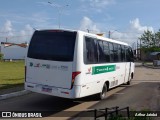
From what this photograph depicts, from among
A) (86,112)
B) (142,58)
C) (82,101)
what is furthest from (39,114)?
(142,58)

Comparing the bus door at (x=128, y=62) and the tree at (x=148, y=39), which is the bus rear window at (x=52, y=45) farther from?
the tree at (x=148, y=39)

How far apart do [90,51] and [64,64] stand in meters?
1.45

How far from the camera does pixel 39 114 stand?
1077 cm

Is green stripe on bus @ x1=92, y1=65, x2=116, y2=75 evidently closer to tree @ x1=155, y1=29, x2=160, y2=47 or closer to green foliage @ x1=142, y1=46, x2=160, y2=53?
tree @ x1=155, y1=29, x2=160, y2=47

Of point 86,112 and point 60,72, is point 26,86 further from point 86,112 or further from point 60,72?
point 86,112

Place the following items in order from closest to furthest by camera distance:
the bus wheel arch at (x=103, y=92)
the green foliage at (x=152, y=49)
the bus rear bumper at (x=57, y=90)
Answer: the bus rear bumper at (x=57, y=90)
the bus wheel arch at (x=103, y=92)
the green foliage at (x=152, y=49)

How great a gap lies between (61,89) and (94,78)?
186cm

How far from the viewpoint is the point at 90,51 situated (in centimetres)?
1266

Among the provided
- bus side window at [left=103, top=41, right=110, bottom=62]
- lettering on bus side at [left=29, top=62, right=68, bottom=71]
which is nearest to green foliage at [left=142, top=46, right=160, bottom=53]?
bus side window at [left=103, top=41, right=110, bottom=62]

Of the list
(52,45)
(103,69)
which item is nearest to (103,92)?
(103,69)

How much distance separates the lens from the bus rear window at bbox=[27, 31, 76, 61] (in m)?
11.8

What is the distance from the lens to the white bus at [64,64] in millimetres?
11570

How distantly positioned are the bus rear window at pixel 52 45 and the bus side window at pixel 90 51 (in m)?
0.73

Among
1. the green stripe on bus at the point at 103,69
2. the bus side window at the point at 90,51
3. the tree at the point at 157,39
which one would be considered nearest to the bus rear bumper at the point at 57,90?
the bus side window at the point at 90,51
